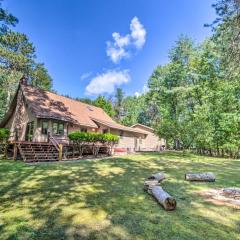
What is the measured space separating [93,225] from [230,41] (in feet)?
34.0

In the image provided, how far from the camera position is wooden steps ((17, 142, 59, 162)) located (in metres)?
14.3

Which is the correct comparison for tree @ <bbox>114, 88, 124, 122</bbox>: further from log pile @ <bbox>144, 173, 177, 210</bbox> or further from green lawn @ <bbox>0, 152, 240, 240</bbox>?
log pile @ <bbox>144, 173, 177, 210</bbox>

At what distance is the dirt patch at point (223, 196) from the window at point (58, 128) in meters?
15.1

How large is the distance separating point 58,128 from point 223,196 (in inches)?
634

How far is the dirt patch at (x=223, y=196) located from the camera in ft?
19.9

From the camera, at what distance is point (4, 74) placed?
86.2 feet

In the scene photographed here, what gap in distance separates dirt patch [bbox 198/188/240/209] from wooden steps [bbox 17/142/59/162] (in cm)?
1084

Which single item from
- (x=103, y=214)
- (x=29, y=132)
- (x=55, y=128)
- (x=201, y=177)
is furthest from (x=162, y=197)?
(x=29, y=132)

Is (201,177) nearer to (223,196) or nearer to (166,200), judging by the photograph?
(223,196)

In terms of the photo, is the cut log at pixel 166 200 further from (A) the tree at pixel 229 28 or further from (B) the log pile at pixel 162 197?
(A) the tree at pixel 229 28

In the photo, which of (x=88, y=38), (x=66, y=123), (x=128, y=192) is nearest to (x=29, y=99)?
(x=66, y=123)

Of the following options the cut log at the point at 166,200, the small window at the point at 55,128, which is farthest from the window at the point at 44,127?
the cut log at the point at 166,200

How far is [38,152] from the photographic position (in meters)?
Result: 15.6

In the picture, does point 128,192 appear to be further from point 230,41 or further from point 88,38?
point 88,38
